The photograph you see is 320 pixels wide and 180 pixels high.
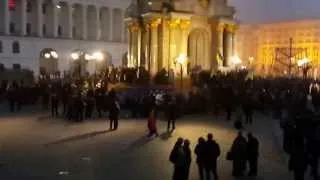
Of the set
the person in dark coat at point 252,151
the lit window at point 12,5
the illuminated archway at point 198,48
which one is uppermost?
Answer: the lit window at point 12,5

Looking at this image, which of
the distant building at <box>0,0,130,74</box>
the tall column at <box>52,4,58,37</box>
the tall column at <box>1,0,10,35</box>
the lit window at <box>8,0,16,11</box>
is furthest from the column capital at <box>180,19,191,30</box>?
the tall column at <box>52,4,58,37</box>

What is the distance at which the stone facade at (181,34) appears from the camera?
45812mm

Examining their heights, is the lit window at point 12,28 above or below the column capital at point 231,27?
above

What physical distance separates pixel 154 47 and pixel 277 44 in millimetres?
59438

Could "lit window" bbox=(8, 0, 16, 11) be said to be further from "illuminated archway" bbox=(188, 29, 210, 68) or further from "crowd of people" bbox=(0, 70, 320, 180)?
"illuminated archway" bbox=(188, 29, 210, 68)

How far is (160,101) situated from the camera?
118ft

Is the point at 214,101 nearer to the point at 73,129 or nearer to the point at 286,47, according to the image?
the point at 73,129

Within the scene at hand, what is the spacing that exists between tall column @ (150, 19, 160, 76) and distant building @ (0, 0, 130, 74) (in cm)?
4702

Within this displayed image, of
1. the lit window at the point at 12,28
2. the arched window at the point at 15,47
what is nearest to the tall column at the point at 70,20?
Result: the lit window at the point at 12,28

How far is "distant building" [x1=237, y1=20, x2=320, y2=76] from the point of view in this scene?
93375 millimetres

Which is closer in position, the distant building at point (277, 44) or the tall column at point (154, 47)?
the tall column at point (154, 47)

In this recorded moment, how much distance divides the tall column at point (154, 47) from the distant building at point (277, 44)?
43679 mm

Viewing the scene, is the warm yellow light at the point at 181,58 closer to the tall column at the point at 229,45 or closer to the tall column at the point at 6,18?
the tall column at the point at 229,45

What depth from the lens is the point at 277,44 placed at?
4028 inches
